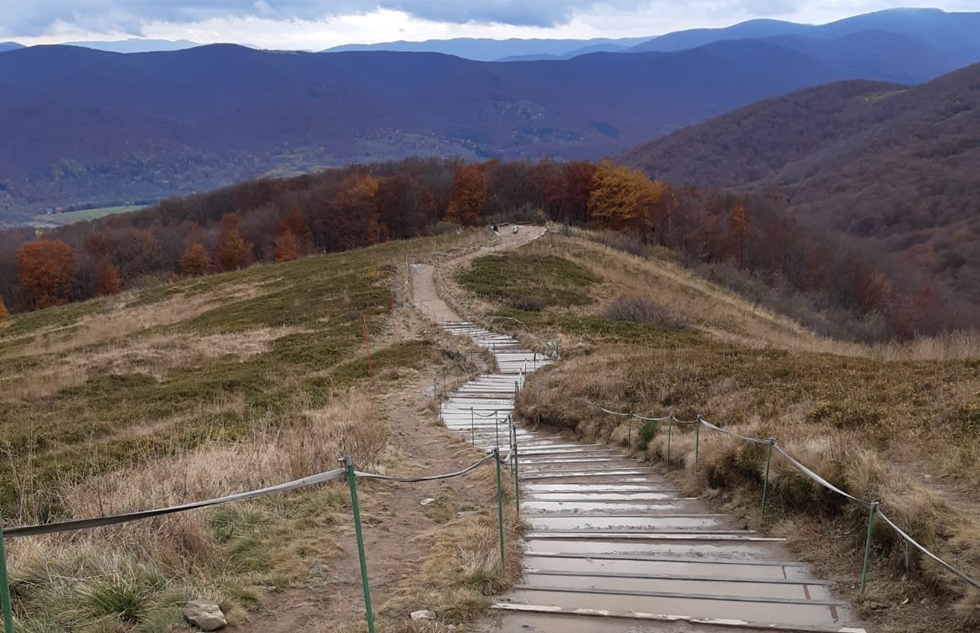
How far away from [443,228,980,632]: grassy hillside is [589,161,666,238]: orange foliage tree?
149 ft

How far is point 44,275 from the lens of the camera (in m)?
67.9

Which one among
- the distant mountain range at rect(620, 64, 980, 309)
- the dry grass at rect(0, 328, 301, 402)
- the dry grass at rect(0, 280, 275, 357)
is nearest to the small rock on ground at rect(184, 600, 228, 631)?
the dry grass at rect(0, 328, 301, 402)

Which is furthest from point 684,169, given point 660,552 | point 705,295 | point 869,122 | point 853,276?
point 660,552

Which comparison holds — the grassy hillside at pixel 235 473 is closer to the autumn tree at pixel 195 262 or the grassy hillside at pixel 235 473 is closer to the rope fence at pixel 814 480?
the rope fence at pixel 814 480

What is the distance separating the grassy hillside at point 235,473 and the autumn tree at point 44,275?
49.2 metres

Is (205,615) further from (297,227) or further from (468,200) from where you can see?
(297,227)

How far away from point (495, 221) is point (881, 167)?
104 metres

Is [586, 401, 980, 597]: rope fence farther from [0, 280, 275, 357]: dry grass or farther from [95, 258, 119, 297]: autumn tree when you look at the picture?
[95, 258, 119, 297]: autumn tree

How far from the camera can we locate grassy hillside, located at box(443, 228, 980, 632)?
15.4ft

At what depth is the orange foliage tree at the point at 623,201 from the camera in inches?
2562

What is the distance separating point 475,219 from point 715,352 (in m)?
56.3

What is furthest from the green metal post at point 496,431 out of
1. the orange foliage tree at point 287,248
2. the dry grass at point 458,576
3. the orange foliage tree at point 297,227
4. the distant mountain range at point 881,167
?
the distant mountain range at point 881,167

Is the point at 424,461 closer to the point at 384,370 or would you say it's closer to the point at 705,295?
Answer: the point at 384,370

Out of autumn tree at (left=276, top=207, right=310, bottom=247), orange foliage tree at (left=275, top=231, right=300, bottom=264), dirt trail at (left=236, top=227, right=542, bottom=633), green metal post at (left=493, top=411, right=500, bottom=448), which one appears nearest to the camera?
dirt trail at (left=236, top=227, right=542, bottom=633)
